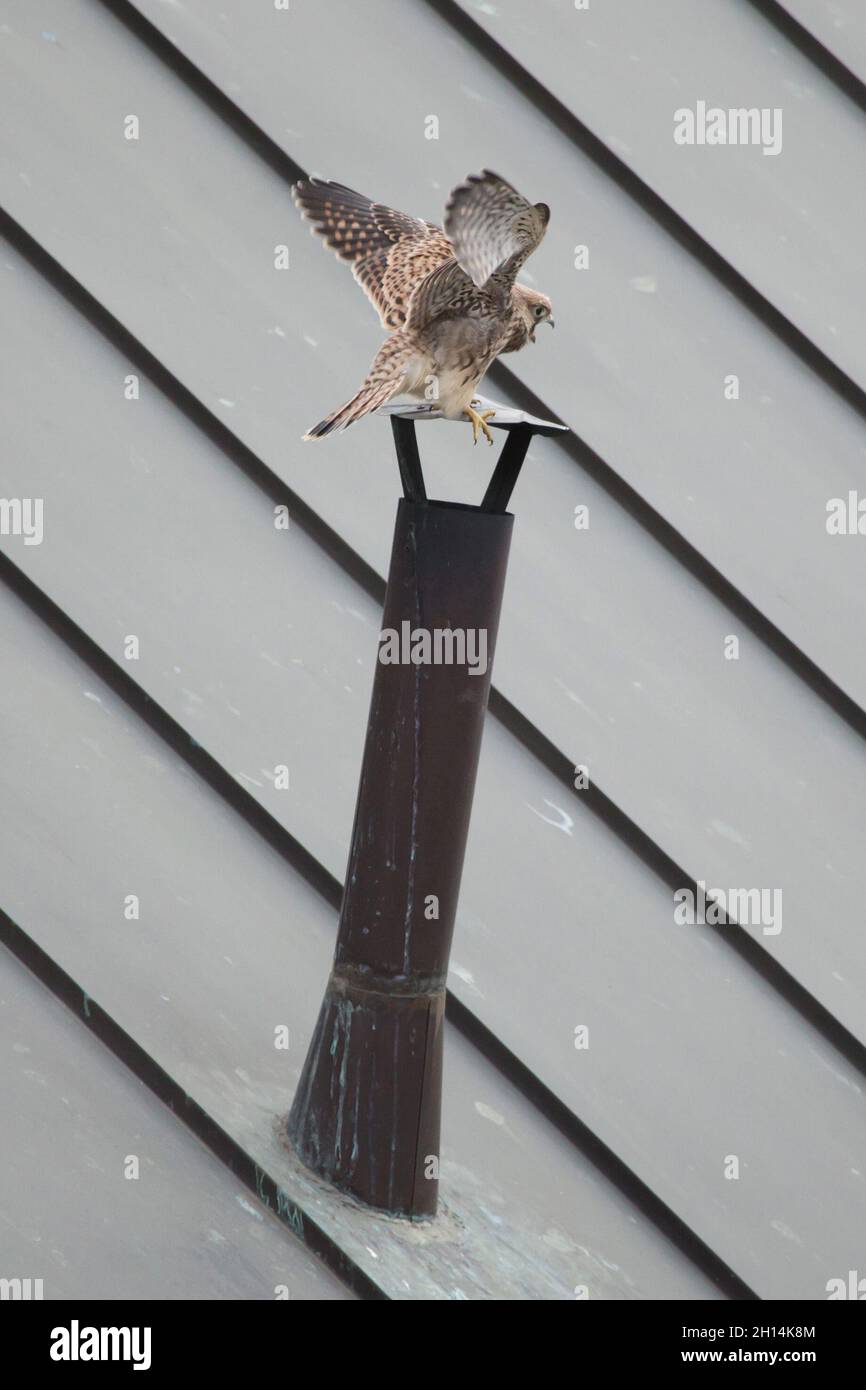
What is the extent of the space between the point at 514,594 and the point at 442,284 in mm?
964

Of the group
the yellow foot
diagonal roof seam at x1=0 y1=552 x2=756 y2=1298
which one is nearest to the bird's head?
the yellow foot

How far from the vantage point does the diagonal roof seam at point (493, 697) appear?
347cm

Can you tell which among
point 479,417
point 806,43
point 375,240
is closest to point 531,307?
point 375,240

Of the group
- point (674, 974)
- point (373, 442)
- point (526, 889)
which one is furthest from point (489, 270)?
point (674, 974)

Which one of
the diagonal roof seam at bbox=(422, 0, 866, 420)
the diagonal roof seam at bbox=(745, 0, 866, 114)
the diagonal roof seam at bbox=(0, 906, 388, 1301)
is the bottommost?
the diagonal roof seam at bbox=(0, 906, 388, 1301)

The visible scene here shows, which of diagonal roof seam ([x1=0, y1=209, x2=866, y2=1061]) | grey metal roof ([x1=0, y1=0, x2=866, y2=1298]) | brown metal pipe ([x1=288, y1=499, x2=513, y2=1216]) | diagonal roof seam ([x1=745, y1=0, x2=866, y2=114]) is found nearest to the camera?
brown metal pipe ([x1=288, y1=499, x2=513, y2=1216])

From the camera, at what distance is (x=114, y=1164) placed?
2.77m

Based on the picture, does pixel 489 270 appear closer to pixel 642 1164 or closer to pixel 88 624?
pixel 88 624

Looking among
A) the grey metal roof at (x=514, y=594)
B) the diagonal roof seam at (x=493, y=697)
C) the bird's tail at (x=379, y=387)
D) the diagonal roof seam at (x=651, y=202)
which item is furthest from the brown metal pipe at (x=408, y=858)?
the diagonal roof seam at (x=651, y=202)

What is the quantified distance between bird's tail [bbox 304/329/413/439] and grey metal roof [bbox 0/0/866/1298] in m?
0.79

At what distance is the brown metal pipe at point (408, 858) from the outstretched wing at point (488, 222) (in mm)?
380

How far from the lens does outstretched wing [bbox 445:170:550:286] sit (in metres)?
2.35

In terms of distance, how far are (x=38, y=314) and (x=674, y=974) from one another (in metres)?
1.96

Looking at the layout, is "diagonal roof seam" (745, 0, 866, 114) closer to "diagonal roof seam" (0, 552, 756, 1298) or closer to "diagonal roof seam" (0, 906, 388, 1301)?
"diagonal roof seam" (0, 552, 756, 1298)
